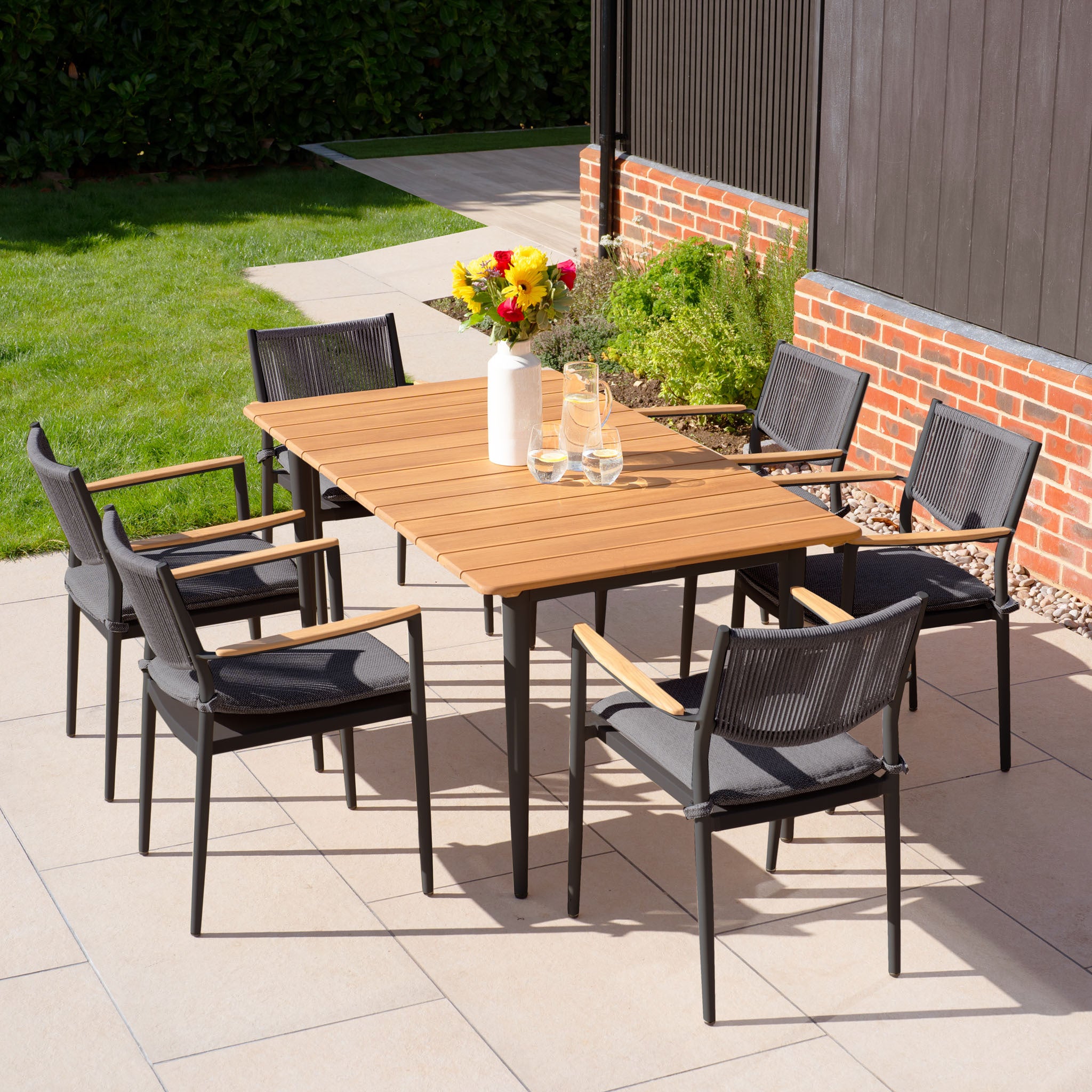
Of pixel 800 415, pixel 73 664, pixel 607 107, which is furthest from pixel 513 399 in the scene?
pixel 607 107

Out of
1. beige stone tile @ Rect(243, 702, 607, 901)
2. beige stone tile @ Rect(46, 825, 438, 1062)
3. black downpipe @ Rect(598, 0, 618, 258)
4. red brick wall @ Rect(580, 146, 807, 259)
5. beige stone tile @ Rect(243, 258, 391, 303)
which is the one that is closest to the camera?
beige stone tile @ Rect(46, 825, 438, 1062)

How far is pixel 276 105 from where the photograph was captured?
46.2 ft

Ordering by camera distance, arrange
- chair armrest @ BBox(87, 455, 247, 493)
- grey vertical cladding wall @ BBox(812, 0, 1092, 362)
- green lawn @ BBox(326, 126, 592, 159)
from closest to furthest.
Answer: chair armrest @ BBox(87, 455, 247, 493) < grey vertical cladding wall @ BBox(812, 0, 1092, 362) < green lawn @ BBox(326, 126, 592, 159)

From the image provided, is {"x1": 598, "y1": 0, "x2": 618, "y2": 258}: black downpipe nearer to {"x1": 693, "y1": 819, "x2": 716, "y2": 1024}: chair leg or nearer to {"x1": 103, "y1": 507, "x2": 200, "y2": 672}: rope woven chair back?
{"x1": 103, "y1": 507, "x2": 200, "y2": 672}: rope woven chair back

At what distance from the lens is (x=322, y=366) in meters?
5.53

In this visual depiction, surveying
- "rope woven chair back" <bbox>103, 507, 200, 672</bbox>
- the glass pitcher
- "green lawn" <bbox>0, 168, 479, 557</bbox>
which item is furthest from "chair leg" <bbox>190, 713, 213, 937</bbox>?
"green lawn" <bbox>0, 168, 479, 557</bbox>

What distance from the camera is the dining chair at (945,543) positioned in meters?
4.13

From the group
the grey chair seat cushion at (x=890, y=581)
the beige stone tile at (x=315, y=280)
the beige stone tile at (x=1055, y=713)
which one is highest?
the beige stone tile at (x=315, y=280)

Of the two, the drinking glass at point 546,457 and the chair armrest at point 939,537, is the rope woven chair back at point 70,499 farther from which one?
the chair armrest at point 939,537

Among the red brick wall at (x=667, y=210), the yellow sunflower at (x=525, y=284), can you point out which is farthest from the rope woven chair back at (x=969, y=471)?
the red brick wall at (x=667, y=210)

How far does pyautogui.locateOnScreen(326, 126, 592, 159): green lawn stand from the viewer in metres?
14.5

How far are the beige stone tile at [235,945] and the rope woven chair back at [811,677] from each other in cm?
96

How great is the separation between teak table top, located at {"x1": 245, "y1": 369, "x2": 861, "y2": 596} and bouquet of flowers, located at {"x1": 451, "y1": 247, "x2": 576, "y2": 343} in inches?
17.0

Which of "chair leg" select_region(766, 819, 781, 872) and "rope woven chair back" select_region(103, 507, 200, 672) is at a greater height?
"rope woven chair back" select_region(103, 507, 200, 672)
